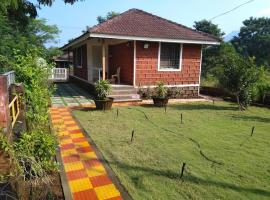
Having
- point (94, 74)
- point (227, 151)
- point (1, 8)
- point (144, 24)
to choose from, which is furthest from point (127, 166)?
point (94, 74)

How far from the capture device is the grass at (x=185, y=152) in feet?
10.9

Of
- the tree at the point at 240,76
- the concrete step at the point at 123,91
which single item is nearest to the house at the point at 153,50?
the concrete step at the point at 123,91

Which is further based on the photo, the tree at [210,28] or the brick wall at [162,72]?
the tree at [210,28]

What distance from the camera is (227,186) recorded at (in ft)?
11.1

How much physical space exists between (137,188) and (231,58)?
Result: 24.2ft

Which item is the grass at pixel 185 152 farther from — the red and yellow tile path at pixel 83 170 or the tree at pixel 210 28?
the tree at pixel 210 28

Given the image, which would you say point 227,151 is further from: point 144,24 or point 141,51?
point 144,24

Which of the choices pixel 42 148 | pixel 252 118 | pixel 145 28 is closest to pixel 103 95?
pixel 145 28

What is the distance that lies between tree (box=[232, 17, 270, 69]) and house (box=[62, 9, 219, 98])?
35.4 metres

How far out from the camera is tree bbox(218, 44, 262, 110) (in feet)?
28.3

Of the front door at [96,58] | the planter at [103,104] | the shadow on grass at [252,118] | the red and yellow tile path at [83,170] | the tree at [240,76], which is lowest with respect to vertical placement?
the red and yellow tile path at [83,170]

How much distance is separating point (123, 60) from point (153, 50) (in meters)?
1.88

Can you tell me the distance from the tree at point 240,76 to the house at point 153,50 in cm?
269

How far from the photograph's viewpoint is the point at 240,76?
28.5 feet
